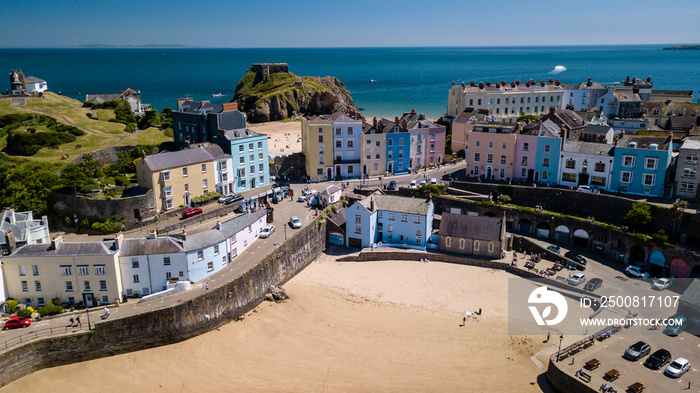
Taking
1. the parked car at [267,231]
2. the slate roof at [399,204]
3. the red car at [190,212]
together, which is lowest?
the parked car at [267,231]

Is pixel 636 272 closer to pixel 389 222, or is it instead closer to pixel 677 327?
pixel 677 327

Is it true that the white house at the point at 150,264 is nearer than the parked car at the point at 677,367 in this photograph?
No

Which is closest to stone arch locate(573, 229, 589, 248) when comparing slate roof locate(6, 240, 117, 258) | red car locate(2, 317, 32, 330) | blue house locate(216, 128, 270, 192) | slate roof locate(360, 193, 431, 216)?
slate roof locate(360, 193, 431, 216)

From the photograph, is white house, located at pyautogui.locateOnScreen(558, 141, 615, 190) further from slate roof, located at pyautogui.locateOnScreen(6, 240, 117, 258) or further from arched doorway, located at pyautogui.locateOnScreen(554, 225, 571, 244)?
slate roof, located at pyautogui.locateOnScreen(6, 240, 117, 258)

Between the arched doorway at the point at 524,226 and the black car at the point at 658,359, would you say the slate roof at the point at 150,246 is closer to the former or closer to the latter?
the black car at the point at 658,359

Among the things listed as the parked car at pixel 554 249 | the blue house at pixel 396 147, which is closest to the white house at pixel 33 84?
the blue house at pixel 396 147

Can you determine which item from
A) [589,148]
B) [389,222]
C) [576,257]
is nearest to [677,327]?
[576,257]
